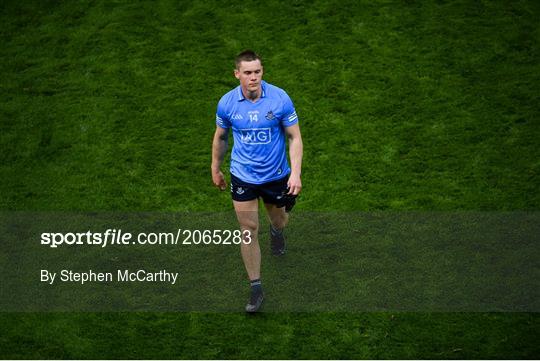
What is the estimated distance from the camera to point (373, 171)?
9070 mm

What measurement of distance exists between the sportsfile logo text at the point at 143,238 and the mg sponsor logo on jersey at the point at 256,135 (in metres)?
1.76

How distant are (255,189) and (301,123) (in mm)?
2906

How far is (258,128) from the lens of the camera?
6.79 metres

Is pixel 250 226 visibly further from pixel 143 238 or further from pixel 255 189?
pixel 143 238

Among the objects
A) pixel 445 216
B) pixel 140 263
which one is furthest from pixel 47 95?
pixel 445 216

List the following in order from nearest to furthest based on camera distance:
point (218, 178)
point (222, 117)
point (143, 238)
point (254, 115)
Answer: point (254, 115) < point (222, 117) < point (218, 178) < point (143, 238)

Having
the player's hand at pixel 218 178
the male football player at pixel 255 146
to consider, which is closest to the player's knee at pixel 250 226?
the male football player at pixel 255 146

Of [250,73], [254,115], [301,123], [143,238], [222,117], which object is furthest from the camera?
[301,123]

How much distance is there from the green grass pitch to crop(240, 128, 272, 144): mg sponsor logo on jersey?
5.20ft

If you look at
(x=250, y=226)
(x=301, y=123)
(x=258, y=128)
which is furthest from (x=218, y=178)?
(x=301, y=123)

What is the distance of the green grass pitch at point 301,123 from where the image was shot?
7098 millimetres

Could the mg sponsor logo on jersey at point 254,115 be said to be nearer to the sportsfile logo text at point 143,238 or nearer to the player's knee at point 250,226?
the player's knee at point 250,226

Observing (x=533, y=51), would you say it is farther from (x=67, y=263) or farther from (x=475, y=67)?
(x=67, y=263)

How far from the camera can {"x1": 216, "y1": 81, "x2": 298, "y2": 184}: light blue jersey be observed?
6758 millimetres
